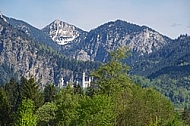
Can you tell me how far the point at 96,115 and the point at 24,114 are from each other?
9.80 m

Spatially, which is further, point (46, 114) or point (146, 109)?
point (46, 114)

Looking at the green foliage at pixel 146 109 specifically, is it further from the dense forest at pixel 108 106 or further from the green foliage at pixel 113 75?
the green foliage at pixel 113 75

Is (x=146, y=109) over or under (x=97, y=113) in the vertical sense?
over

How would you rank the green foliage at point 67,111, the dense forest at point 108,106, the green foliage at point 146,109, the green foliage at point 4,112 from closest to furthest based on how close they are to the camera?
the dense forest at point 108,106, the green foliage at point 146,109, the green foliage at point 67,111, the green foliage at point 4,112

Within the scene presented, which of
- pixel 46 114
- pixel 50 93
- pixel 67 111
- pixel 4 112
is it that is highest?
pixel 50 93

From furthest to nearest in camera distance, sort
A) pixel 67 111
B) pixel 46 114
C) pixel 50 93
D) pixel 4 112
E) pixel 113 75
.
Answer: pixel 50 93 < pixel 46 114 < pixel 67 111 < pixel 4 112 < pixel 113 75

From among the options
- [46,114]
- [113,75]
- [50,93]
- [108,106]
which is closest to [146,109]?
[113,75]

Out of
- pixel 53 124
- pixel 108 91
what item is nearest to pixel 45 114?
pixel 53 124

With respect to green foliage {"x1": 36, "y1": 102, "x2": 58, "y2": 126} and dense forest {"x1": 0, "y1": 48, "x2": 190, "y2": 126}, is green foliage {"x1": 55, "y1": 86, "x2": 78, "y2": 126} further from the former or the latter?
green foliage {"x1": 36, "y1": 102, "x2": 58, "y2": 126}

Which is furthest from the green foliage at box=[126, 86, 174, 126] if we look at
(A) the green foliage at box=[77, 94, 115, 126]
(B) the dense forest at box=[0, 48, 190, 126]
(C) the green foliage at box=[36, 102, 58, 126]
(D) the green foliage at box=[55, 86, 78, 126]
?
(C) the green foliage at box=[36, 102, 58, 126]

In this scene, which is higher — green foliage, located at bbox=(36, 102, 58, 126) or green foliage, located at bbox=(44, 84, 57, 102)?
green foliage, located at bbox=(44, 84, 57, 102)

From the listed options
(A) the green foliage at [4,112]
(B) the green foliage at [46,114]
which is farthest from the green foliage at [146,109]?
(B) the green foliage at [46,114]

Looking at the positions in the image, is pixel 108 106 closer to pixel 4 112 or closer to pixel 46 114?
pixel 4 112

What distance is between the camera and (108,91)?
69.5 metres
